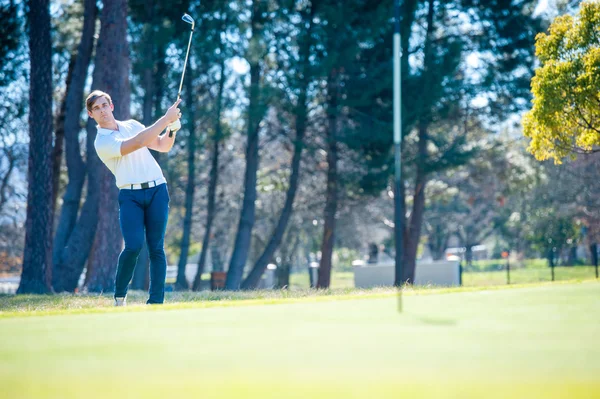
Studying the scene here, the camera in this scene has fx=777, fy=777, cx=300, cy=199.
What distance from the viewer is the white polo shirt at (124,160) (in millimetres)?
6574

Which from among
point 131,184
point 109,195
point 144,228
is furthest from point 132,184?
point 109,195

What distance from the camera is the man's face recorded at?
6691mm

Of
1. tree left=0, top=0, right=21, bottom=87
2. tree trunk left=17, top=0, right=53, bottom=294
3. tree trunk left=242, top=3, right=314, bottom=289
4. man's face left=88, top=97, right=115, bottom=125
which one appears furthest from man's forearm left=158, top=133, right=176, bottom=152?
tree left=0, top=0, right=21, bottom=87

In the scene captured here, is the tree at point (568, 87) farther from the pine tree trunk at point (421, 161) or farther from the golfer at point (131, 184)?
the golfer at point (131, 184)

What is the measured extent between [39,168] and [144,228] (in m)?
8.90

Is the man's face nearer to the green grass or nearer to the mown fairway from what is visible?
the mown fairway

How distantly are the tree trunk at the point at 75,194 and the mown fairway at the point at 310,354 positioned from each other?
15395 mm

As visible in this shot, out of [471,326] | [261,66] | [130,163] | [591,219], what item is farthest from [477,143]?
[471,326]

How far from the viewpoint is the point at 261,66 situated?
2327 cm

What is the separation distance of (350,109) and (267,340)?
20507 millimetres

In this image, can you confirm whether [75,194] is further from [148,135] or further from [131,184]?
[148,135]

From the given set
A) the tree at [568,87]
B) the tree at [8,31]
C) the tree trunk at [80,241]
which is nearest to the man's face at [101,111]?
the tree at [568,87]

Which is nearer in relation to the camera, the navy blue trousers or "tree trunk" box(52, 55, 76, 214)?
the navy blue trousers

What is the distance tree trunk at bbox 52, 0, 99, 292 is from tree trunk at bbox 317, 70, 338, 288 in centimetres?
685
